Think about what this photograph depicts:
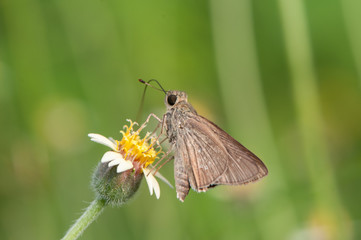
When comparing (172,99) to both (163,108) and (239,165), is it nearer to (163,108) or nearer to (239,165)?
(239,165)

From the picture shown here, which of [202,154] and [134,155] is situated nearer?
[134,155]

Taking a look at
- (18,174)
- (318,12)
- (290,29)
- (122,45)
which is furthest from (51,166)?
(318,12)

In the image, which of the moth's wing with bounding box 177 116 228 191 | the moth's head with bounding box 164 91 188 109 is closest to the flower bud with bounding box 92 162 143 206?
the moth's wing with bounding box 177 116 228 191

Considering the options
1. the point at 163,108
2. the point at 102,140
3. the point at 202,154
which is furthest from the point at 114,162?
the point at 163,108

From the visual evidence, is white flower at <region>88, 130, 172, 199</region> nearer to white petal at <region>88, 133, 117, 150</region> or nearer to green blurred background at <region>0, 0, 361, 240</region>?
white petal at <region>88, 133, 117, 150</region>

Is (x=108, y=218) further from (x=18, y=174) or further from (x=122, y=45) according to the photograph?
(x=122, y=45)

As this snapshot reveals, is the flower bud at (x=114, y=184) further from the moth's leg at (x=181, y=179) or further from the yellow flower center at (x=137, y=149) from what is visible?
the moth's leg at (x=181, y=179)
